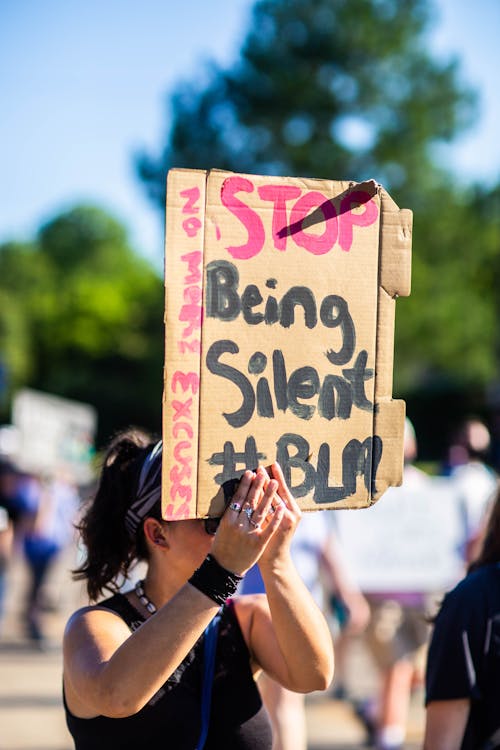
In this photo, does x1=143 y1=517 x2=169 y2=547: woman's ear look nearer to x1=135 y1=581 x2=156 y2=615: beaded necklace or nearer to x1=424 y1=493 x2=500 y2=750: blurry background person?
x1=135 y1=581 x2=156 y2=615: beaded necklace

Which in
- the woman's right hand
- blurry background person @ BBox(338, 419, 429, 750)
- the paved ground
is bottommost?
the paved ground

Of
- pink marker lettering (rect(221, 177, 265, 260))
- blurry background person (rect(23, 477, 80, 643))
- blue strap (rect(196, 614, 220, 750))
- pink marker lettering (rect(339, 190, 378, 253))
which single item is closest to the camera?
pink marker lettering (rect(221, 177, 265, 260))

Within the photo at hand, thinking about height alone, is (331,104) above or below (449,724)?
above

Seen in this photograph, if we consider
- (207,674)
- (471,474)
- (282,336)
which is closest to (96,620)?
(207,674)

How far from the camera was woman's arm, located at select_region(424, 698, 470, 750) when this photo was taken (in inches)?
87.0

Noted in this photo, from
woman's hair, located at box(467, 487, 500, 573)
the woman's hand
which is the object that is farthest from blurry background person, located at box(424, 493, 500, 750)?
the woman's hand

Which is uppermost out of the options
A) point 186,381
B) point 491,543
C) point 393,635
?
point 186,381

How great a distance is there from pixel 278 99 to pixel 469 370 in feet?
49.6

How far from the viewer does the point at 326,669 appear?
2.06m

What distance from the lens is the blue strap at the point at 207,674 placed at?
81.1 inches

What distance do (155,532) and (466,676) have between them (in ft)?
2.68

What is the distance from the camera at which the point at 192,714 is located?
2.06 m

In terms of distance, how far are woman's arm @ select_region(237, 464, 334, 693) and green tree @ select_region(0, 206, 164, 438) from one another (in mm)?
30103

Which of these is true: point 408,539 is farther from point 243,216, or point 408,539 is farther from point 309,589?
point 243,216
